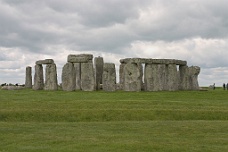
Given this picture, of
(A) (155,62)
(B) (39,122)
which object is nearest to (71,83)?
(A) (155,62)

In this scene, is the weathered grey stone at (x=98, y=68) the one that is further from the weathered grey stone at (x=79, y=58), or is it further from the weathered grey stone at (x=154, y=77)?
the weathered grey stone at (x=154, y=77)

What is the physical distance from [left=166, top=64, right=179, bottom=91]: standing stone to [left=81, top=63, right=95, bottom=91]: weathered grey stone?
7891 mm

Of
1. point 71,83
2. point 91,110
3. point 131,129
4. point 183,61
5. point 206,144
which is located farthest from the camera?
point 183,61

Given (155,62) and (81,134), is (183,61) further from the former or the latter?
(81,134)

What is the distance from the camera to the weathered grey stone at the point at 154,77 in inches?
1647

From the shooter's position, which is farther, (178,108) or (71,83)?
(71,83)

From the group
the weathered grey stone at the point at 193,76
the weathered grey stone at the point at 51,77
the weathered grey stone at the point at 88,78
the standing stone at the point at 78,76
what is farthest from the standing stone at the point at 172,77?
the weathered grey stone at the point at 51,77

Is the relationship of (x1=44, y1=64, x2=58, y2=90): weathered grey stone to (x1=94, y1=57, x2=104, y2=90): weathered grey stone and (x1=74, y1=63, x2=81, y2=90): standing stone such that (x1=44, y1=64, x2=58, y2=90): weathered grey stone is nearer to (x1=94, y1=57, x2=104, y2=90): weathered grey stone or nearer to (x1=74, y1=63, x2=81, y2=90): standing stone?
(x1=74, y1=63, x2=81, y2=90): standing stone

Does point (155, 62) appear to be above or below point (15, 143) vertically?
above

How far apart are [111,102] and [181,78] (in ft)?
65.5

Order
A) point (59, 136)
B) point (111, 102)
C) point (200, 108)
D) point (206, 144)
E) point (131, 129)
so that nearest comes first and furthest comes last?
point (206, 144)
point (59, 136)
point (131, 129)
point (200, 108)
point (111, 102)

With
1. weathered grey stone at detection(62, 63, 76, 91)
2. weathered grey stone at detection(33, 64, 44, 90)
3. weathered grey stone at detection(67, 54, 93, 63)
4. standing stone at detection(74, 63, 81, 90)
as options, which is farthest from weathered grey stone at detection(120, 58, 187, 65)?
weathered grey stone at detection(33, 64, 44, 90)

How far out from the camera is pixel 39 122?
883 inches

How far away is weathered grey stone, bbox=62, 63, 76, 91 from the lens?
136 feet
